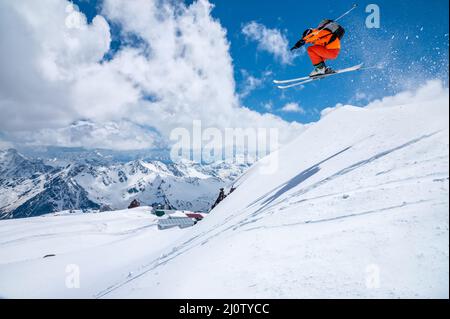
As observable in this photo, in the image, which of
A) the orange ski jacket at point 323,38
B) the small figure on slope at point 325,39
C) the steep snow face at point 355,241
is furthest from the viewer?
the orange ski jacket at point 323,38

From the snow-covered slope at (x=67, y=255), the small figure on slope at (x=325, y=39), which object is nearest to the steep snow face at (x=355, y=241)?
the small figure on slope at (x=325, y=39)

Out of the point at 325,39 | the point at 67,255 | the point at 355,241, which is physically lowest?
the point at 67,255

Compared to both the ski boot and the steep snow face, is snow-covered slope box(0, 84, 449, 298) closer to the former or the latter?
the steep snow face

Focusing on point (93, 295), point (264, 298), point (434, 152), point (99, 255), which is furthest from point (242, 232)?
point (99, 255)

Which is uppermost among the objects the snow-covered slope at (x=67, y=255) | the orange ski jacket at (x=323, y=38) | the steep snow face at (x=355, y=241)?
the orange ski jacket at (x=323, y=38)

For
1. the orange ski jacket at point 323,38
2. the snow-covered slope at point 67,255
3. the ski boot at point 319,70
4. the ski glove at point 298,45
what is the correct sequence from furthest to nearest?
the snow-covered slope at point 67,255 < the ski boot at point 319,70 < the ski glove at point 298,45 < the orange ski jacket at point 323,38

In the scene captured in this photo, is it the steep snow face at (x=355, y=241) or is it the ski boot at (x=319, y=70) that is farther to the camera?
the ski boot at (x=319, y=70)

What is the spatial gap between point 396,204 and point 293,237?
6.60 ft

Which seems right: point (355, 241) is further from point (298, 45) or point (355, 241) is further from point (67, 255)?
point (67, 255)

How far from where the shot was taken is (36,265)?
1606cm

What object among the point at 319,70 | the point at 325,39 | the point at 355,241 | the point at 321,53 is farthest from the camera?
the point at 319,70

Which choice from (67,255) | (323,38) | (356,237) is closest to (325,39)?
(323,38)

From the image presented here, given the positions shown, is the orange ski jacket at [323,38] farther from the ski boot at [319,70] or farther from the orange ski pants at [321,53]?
the ski boot at [319,70]

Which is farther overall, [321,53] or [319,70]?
[319,70]
